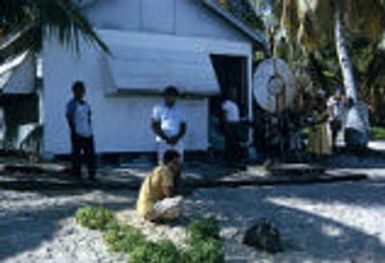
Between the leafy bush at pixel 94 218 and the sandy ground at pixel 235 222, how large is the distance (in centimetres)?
12

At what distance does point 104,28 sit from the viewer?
18.3 meters

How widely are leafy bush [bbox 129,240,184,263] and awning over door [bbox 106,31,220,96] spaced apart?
8.77 m

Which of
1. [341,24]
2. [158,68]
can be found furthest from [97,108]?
[341,24]

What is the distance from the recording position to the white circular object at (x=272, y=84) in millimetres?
18719

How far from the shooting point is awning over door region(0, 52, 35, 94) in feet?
58.3

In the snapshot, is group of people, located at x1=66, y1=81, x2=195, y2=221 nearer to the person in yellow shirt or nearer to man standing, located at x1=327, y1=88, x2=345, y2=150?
the person in yellow shirt

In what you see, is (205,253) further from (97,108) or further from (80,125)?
(97,108)

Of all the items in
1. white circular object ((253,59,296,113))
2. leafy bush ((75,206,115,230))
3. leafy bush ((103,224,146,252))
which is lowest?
leafy bush ((103,224,146,252))

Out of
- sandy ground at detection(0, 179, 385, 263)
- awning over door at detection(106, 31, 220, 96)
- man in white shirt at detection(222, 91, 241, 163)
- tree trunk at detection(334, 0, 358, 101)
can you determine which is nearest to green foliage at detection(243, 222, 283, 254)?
sandy ground at detection(0, 179, 385, 263)

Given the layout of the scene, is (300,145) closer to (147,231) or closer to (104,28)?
(104,28)

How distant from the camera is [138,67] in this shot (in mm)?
18297

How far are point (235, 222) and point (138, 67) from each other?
7575 millimetres

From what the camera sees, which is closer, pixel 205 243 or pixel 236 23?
pixel 205 243

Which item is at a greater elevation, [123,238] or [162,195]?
[162,195]
